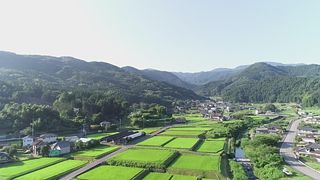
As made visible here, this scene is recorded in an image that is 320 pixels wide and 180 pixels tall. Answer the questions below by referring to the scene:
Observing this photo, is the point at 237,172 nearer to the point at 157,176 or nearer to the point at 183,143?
the point at 157,176

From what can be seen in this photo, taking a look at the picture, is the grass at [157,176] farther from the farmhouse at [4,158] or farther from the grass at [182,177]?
the farmhouse at [4,158]

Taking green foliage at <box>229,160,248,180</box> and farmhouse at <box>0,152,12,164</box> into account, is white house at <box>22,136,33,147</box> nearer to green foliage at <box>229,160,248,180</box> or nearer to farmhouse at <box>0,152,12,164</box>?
farmhouse at <box>0,152,12,164</box>

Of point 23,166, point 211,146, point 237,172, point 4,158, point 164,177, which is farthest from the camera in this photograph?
point 211,146

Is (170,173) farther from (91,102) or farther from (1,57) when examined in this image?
(1,57)

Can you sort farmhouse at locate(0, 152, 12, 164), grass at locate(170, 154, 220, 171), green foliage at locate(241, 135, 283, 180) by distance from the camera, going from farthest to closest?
farmhouse at locate(0, 152, 12, 164)
grass at locate(170, 154, 220, 171)
green foliage at locate(241, 135, 283, 180)

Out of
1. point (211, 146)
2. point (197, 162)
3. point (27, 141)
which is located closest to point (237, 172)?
point (197, 162)

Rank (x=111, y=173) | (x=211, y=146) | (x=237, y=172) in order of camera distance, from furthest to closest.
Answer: (x=211, y=146) → (x=237, y=172) → (x=111, y=173)

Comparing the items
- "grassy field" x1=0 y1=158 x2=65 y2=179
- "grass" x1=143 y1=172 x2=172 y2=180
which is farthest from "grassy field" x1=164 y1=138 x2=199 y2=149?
"grassy field" x1=0 y1=158 x2=65 y2=179
